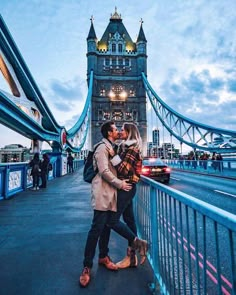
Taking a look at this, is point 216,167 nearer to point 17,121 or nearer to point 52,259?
point 17,121

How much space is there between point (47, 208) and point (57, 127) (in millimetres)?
9736

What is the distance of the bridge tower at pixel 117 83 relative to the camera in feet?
164

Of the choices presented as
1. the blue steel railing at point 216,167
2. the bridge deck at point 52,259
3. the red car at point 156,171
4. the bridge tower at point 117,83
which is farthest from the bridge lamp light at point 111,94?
the bridge deck at point 52,259

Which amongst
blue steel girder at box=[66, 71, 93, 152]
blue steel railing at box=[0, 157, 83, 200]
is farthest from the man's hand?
blue steel girder at box=[66, 71, 93, 152]

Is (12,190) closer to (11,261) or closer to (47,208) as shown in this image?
(47,208)

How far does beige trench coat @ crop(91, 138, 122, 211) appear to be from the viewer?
2.21 metres

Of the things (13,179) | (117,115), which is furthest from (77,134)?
(117,115)

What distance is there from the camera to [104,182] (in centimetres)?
231

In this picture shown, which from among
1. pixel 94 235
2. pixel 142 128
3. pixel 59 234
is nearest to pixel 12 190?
pixel 59 234

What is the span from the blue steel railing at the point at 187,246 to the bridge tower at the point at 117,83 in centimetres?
4525

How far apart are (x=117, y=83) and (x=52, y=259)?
51724 mm

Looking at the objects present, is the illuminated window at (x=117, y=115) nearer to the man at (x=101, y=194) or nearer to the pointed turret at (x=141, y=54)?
the pointed turret at (x=141, y=54)

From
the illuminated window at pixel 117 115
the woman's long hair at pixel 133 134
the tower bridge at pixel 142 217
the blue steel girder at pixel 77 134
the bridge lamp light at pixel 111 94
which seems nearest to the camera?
the tower bridge at pixel 142 217

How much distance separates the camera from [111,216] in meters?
2.37
